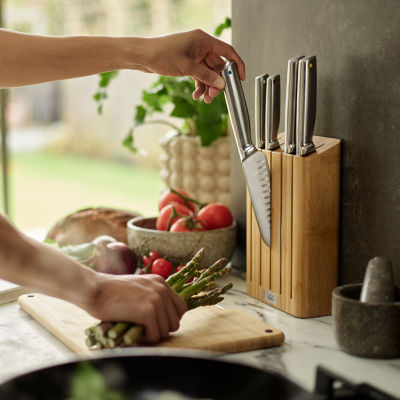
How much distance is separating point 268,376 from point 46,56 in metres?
0.86

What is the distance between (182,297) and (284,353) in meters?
0.22

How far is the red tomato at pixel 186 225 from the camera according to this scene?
5.14 feet

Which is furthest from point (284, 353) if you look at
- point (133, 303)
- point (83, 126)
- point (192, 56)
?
point (83, 126)

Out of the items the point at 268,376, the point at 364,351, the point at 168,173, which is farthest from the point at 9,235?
the point at 168,173

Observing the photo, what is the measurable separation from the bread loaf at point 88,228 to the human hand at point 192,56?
559mm

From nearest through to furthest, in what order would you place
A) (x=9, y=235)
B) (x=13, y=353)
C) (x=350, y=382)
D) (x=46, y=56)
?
(x=350, y=382) < (x=9, y=235) < (x=13, y=353) < (x=46, y=56)

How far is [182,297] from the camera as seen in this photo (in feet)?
3.93

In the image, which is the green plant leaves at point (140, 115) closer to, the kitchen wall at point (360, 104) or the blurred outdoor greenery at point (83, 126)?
the kitchen wall at point (360, 104)

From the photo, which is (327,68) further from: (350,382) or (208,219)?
(350,382)

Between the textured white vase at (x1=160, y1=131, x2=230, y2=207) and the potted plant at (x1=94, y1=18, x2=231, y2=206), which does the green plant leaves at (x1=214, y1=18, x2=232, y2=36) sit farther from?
the textured white vase at (x1=160, y1=131, x2=230, y2=207)

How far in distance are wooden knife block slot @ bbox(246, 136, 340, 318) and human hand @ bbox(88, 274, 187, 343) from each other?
278mm

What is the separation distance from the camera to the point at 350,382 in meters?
0.73

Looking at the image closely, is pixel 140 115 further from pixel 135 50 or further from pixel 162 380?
pixel 162 380

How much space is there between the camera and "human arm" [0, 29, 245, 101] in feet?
4.37
